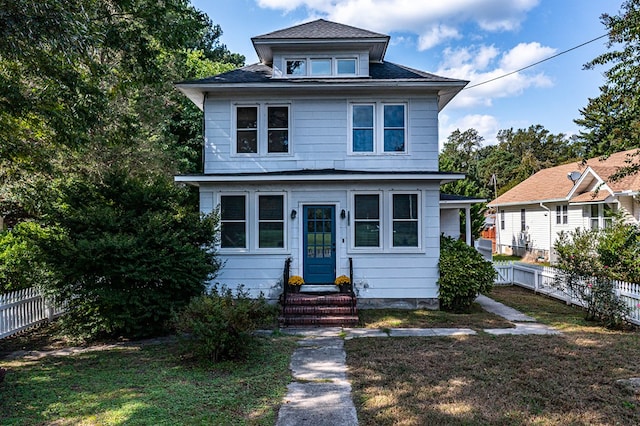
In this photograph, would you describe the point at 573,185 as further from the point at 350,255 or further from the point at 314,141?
the point at 314,141

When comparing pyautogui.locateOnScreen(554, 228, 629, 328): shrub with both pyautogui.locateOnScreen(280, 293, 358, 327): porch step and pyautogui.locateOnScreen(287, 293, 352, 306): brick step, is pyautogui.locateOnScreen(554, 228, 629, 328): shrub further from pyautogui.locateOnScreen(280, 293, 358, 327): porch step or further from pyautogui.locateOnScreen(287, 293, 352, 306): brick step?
pyautogui.locateOnScreen(287, 293, 352, 306): brick step

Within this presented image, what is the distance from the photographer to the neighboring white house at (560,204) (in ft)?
50.0

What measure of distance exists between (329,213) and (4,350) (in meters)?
7.04

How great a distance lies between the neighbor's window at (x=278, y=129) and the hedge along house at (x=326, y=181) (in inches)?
1.0

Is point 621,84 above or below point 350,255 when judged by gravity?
above

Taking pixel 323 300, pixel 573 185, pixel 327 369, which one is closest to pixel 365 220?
pixel 323 300

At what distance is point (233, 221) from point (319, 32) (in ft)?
18.6

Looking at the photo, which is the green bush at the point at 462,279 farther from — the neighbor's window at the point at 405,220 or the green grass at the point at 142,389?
the green grass at the point at 142,389

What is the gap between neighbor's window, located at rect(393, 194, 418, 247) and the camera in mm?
9711

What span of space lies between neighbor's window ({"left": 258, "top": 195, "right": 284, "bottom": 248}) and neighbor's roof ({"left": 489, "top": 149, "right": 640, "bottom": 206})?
9.97 meters

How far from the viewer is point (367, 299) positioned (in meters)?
A: 9.62

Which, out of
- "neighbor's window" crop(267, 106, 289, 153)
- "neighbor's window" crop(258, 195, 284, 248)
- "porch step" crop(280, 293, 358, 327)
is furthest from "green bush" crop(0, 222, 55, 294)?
"neighbor's window" crop(267, 106, 289, 153)

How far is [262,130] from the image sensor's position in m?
9.95

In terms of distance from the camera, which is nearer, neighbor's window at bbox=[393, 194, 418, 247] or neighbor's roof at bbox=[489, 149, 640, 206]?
neighbor's window at bbox=[393, 194, 418, 247]
